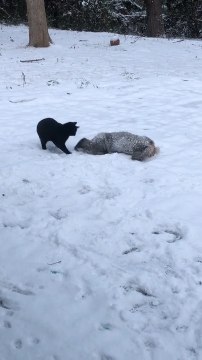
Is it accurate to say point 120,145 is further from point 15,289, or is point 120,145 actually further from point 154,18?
point 154,18

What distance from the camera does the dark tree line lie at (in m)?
22.5

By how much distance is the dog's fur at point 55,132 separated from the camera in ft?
21.0

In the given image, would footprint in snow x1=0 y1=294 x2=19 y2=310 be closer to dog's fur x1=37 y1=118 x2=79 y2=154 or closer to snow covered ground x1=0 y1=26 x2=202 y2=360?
snow covered ground x1=0 y1=26 x2=202 y2=360

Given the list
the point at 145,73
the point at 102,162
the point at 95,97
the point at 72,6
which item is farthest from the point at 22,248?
the point at 72,6

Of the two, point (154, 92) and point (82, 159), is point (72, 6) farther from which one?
point (82, 159)

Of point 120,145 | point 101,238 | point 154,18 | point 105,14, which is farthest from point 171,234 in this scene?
point 105,14

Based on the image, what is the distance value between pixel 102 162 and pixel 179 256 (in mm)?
2350

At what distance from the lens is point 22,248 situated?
14.0 ft

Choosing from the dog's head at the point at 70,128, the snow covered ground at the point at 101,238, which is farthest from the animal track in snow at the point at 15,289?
the dog's head at the point at 70,128

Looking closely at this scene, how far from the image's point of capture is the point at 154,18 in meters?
20.2

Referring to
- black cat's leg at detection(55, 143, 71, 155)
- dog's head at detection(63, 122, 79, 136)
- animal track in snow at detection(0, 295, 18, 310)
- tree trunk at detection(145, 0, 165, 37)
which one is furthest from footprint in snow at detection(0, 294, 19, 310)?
tree trunk at detection(145, 0, 165, 37)

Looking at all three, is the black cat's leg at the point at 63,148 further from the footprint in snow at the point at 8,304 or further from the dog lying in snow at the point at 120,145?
the footprint in snow at the point at 8,304

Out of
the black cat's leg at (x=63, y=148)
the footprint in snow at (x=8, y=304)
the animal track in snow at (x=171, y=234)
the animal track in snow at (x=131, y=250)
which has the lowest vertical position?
the footprint in snow at (x=8, y=304)

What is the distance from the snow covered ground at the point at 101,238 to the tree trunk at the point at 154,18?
41.5 feet
